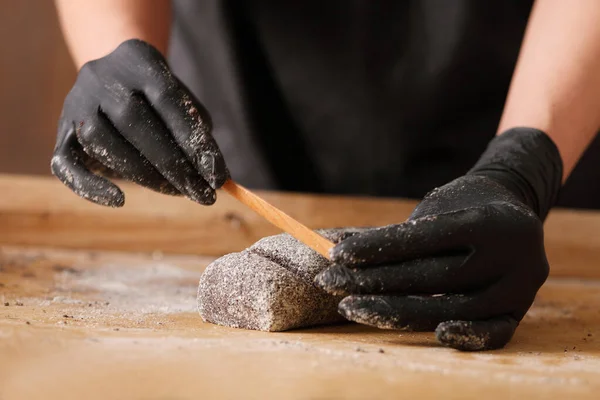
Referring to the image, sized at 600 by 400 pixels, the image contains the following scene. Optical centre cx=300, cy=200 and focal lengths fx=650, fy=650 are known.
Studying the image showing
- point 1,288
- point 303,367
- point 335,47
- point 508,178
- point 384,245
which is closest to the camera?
point 303,367

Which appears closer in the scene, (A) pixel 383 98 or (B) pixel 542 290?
(B) pixel 542 290

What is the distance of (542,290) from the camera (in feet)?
7.28

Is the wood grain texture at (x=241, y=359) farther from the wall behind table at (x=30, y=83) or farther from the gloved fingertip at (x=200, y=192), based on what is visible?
the wall behind table at (x=30, y=83)

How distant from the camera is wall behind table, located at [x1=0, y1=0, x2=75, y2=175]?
4.76 m

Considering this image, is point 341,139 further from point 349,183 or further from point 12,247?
point 12,247

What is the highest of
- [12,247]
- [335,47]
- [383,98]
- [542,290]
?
[335,47]

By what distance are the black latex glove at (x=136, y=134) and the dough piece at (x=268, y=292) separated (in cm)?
A: 21

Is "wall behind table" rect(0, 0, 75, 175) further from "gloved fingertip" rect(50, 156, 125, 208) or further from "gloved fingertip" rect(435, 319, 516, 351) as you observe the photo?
"gloved fingertip" rect(435, 319, 516, 351)

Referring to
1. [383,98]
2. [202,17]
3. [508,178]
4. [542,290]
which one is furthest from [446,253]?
[202,17]

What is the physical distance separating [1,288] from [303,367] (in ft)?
3.41

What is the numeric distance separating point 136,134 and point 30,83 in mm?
3755

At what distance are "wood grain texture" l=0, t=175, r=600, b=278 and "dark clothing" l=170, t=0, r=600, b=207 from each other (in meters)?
0.18

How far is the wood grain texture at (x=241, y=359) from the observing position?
3.02 feet

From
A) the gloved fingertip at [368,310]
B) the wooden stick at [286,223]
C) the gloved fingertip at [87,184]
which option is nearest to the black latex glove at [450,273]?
the gloved fingertip at [368,310]
